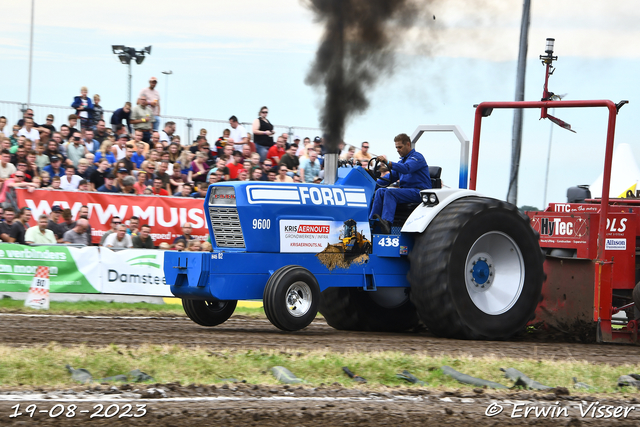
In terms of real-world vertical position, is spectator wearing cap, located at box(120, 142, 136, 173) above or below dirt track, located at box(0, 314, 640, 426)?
above

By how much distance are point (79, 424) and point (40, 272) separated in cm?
829

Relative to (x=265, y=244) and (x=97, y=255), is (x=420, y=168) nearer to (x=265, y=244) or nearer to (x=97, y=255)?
(x=265, y=244)

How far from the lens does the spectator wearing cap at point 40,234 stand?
44.4 ft

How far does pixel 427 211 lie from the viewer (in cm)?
965

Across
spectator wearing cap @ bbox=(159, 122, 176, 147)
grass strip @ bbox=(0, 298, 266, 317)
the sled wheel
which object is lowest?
grass strip @ bbox=(0, 298, 266, 317)

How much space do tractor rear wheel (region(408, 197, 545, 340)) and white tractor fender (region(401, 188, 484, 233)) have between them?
0.22 feet

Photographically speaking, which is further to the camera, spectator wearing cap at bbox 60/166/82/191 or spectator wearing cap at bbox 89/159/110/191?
spectator wearing cap at bbox 89/159/110/191

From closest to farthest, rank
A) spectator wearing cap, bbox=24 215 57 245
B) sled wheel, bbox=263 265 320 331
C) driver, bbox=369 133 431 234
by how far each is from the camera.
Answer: sled wheel, bbox=263 265 320 331, driver, bbox=369 133 431 234, spectator wearing cap, bbox=24 215 57 245

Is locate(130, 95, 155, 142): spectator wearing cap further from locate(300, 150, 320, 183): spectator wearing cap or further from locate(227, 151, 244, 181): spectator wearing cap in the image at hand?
locate(300, 150, 320, 183): spectator wearing cap

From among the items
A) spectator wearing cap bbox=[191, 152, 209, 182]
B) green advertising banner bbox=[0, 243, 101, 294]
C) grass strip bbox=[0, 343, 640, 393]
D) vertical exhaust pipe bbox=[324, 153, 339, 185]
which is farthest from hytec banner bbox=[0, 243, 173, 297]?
grass strip bbox=[0, 343, 640, 393]

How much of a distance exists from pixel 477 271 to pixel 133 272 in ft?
21.4

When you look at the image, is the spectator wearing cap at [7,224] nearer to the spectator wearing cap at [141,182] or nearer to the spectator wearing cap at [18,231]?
the spectator wearing cap at [18,231]

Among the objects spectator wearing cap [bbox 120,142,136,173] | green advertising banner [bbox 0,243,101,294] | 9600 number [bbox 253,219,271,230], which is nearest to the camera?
9600 number [bbox 253,219,271,230]

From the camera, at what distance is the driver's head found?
10070 millimetres
